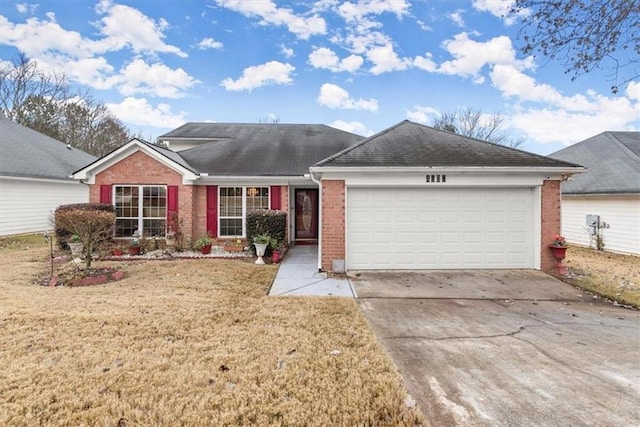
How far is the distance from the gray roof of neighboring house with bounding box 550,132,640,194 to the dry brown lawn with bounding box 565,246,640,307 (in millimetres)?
2618

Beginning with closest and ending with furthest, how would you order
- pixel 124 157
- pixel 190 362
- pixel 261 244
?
pixel 190 362, pixel 261 244, pixel 124 157

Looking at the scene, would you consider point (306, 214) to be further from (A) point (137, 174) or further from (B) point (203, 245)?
(A) point (137, 174)

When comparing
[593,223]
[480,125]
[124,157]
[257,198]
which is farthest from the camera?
[480,125]

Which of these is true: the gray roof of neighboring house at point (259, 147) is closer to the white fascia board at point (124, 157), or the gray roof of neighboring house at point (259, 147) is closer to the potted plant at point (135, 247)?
the white fascia board at point (124, 157)

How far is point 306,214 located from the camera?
13.7m

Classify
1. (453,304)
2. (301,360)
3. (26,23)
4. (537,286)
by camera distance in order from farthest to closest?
(26,23) → (537,286) → (453,304) → (301,360)

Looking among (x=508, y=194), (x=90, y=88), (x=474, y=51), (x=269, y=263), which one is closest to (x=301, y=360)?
(x=269, y=263)

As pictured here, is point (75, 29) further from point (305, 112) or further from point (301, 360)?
point (301, 360)

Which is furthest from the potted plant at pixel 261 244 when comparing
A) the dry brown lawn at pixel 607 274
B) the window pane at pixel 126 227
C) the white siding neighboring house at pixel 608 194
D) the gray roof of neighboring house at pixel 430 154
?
the white siding neighboring house at pixel 608 194

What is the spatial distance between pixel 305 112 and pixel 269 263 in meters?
20.5

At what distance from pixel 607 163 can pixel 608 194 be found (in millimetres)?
2659

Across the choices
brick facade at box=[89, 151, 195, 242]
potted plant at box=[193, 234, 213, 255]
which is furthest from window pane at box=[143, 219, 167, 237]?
potted plant at box=[193, 234, 213, 255]

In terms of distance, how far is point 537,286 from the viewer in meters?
7.30

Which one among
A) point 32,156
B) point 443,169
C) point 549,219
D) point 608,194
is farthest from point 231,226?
point 608,194
